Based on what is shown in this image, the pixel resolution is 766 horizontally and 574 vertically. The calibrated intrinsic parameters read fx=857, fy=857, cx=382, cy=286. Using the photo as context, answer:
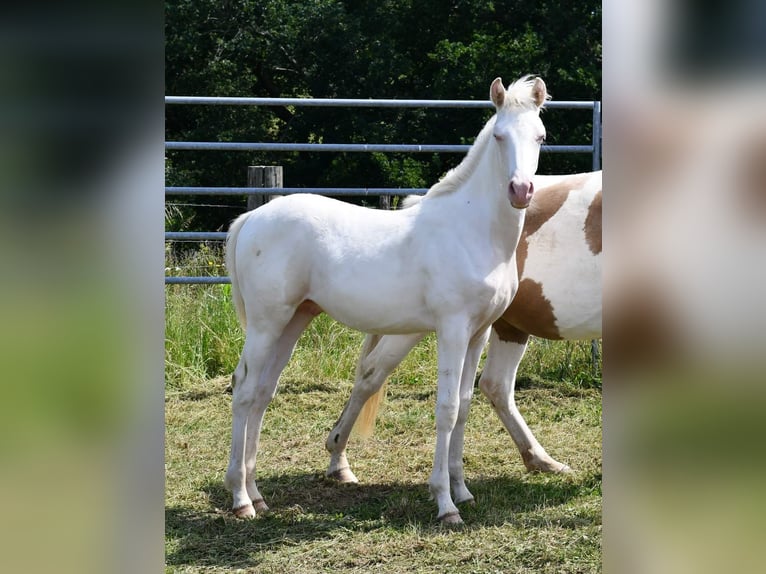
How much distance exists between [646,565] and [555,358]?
5.83 metres

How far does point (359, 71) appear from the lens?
16.8 metres

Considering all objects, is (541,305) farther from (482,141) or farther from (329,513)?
(329,513)

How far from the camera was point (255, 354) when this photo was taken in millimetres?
3801

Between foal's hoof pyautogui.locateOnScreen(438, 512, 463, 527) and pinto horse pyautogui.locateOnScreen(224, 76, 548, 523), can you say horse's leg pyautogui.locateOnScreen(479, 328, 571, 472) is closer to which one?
pinto horse pyautogui.locateOnScreen(224, 76, 548, 523)

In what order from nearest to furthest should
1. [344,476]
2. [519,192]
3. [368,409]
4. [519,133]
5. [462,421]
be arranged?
[519,192] → [519,133] → [462,421] → [344,476] → [368,409]

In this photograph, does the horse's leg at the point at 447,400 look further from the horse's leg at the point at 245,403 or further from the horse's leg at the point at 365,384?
the horse's leg at the point at 245,403

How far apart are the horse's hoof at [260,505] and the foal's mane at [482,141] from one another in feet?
5.08

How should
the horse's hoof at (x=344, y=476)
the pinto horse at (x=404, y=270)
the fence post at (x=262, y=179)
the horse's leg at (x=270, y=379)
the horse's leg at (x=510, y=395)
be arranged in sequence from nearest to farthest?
the pinto horse at (x=404, y=270), the horse's leg at (x=270, y=379), the horse's hoof at (x=344, y=476), the horse's leg at (x=510, y=395), the fence post at (x=262, y=179)

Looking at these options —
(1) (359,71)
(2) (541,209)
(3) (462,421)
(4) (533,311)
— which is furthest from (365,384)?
(1) (359,71)

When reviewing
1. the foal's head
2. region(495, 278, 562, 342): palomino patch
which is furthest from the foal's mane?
→ region(495, 278, 562, 342): palomino patch

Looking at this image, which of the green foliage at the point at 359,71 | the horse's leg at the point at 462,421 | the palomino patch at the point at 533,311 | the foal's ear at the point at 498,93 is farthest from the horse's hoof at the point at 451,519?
the green foliage at the point at 359,71

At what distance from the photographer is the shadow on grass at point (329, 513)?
3.31 metres

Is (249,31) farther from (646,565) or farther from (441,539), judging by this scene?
(646,565)

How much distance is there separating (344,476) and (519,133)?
6.20ft
